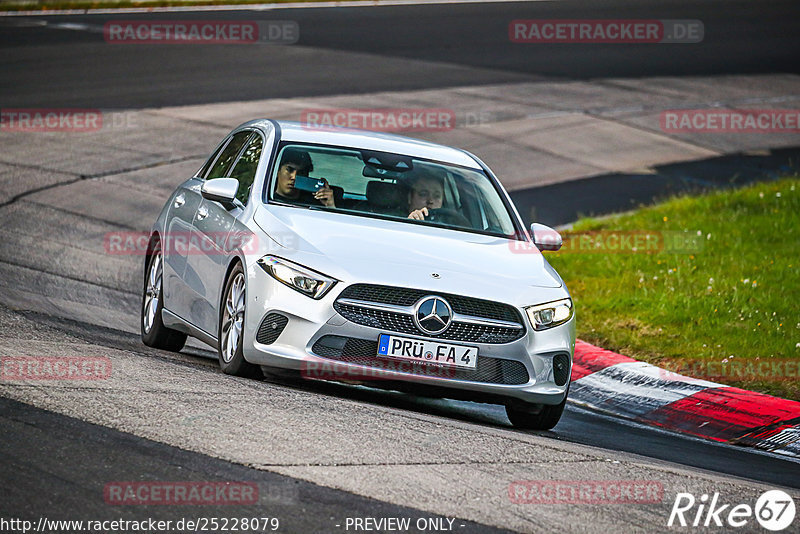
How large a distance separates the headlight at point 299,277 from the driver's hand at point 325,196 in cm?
109

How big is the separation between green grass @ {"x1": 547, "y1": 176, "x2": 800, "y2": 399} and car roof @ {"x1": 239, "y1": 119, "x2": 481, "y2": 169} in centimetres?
267

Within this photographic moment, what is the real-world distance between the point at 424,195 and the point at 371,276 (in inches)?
59.7

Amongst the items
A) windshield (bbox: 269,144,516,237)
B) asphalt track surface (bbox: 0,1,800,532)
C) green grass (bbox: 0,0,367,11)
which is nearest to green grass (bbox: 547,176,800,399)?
asphalt track surface (bbox: 0,1,800,532)

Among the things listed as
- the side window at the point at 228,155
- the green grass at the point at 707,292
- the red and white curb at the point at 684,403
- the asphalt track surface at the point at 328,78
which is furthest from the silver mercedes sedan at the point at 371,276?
the green grass at the point at 707,292

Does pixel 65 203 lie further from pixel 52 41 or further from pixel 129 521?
pixel 52 41

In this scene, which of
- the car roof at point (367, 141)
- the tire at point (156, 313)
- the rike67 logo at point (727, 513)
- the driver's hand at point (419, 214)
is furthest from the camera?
the tire at point (156, 313)

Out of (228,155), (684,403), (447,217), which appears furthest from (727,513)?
(228,155)

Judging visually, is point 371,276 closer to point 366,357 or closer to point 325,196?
point 366,357

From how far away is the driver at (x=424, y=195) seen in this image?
28.6 feet

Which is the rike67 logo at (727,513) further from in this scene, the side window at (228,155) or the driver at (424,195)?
the side window at (228,155)

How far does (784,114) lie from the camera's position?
25.1 meters

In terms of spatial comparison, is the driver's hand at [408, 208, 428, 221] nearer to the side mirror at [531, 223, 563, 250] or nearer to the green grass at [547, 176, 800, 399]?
the side mirror at [531, 223, 563, 250]

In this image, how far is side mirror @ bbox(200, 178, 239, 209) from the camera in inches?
328

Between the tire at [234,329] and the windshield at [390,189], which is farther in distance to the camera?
the windshield at [390,189]
